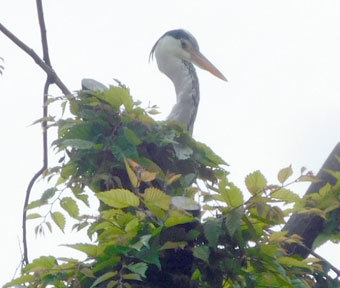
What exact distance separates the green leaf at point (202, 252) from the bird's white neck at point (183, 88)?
5.87ft

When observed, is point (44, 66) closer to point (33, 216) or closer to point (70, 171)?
point (70, 171)

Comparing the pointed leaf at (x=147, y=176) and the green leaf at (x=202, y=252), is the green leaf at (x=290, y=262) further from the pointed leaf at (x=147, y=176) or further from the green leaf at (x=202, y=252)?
the pointed leaf at (x=147, y=176)

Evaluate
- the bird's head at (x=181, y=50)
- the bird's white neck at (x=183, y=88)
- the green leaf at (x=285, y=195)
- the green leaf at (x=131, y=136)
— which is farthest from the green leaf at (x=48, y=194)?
the bird's head at (x=181, y=50)

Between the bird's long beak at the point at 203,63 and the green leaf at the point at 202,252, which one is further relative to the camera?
the bird's long beak at the point at 203,63

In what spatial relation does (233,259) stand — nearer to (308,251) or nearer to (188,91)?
(308,251)

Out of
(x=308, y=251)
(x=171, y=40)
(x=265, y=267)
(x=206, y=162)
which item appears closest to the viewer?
(x=265, y=267)

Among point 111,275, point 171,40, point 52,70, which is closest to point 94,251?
point 111,275

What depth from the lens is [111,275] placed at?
5.72 feet

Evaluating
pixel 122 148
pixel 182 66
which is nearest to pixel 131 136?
pixel 122 148

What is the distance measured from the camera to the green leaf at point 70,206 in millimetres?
2254

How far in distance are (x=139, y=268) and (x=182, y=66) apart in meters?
2.44

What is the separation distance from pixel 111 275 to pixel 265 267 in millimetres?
401

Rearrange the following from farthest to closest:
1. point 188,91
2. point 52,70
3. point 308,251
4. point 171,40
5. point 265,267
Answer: point 171,40 → point 188,91 → point 52,70 → point 308,251 → point 265,267

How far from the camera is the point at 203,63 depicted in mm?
4348
